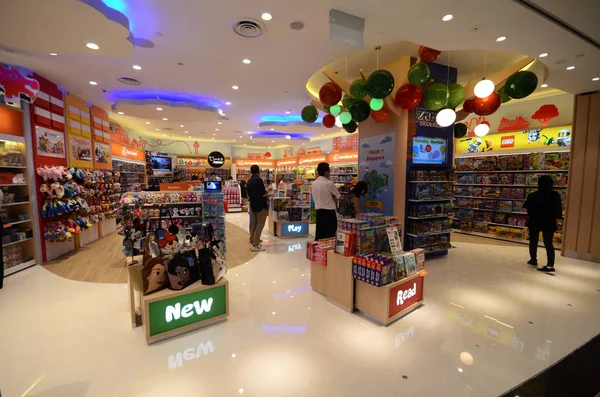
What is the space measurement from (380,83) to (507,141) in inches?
217

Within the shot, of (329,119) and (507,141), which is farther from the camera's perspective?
(507,141)

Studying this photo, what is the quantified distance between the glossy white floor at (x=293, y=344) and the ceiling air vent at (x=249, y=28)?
11.5 feet

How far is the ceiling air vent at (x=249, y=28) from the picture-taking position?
11.0 ft

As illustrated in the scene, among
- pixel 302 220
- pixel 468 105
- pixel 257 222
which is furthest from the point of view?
pixel 302 220

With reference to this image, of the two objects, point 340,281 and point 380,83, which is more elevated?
point 380,83

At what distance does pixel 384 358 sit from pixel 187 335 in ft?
6.40

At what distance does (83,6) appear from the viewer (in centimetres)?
264

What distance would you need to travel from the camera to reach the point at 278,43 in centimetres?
389

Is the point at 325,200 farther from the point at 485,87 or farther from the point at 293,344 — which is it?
the point at 485,87

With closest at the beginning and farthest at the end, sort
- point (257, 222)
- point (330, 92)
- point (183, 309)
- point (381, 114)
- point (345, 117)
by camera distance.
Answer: point (183, 309), point (330, 92), point (381, 114), point (345, 117), point (257, 222)

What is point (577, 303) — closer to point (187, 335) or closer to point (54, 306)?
point (187, 335)

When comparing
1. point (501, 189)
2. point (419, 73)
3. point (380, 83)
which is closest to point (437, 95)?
point (419, 73)

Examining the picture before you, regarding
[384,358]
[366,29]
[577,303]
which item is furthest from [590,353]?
[366,29]

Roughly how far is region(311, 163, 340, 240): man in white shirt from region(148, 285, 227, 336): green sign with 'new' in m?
2.42
